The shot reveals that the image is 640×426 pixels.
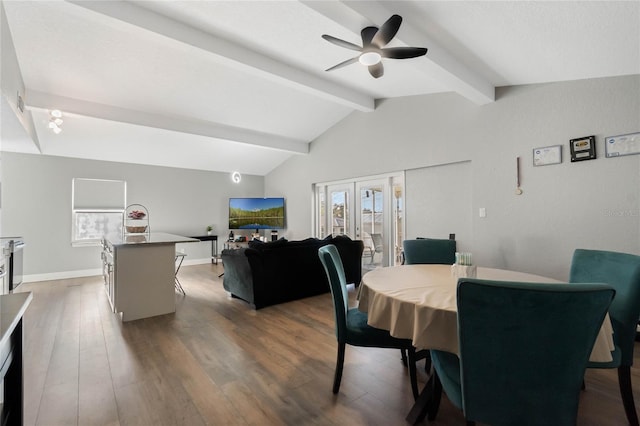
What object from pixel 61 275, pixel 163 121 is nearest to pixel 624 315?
pixel 163 121

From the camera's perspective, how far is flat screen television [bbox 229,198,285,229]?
781 centimetres

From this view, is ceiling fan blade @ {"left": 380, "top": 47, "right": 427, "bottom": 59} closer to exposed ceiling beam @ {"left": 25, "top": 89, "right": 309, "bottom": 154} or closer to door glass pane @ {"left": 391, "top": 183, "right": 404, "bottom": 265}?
door glass pane @ {"left": 391, "top": 183, "right": 404, "bottom": 265}

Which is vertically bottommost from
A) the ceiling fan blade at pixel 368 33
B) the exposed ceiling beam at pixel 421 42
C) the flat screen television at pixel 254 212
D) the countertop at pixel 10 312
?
the countertop at pixel 10 312

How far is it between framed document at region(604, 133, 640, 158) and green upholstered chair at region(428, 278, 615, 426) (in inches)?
124

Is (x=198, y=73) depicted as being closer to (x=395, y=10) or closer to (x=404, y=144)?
(x=395, y=10)

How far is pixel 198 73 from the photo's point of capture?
4066 millimetres

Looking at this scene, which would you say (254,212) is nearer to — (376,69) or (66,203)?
(66,203)

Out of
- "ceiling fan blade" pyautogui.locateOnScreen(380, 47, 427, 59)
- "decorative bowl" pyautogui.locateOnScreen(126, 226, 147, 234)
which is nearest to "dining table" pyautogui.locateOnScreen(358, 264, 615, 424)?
"ceiling fan blade" pyautogui.locateOnScreen(380, 47, 427, 59)

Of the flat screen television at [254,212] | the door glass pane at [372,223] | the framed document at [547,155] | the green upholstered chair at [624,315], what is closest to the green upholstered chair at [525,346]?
the green upholstered chair at [624,315]

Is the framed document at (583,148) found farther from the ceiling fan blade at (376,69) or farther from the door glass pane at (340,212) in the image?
the door glass pane at (340,212)

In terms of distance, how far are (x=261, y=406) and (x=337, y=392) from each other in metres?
0.51

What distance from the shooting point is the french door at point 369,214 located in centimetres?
543

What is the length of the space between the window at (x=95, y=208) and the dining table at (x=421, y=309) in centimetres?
653

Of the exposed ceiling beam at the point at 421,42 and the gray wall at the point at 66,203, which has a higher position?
the exposed ceiling beam at the point at 421,42
